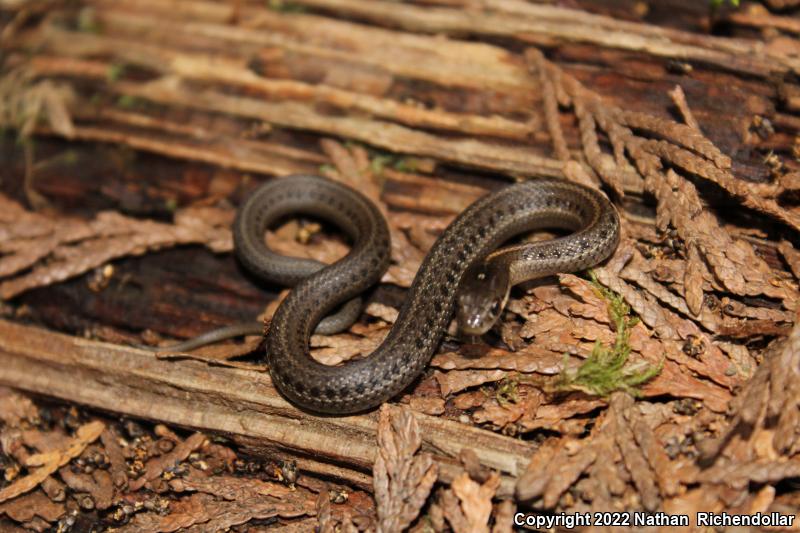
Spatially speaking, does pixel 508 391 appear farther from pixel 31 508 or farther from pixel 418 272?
pixel 31 508

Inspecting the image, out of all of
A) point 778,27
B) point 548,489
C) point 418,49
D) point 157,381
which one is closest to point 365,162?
point 418,49

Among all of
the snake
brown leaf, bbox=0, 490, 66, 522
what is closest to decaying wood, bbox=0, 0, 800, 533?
brown leaf, bbox=0, 490, 66, 522

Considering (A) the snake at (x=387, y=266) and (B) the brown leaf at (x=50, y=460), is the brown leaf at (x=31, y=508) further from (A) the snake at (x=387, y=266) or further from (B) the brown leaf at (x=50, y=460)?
(A) the snake at (x=387, y=266)

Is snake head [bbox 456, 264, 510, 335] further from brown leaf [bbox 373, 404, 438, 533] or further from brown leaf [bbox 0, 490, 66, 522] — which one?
brown leaf [bbox 0, 490, 66, 522]

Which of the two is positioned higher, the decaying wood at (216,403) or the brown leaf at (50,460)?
the decaying wood at (216,403)

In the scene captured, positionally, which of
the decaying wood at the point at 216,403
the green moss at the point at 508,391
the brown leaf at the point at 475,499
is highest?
the green moss at the point at 508,391

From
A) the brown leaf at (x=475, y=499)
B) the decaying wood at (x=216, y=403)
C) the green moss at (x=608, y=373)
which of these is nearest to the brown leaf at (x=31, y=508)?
the decaying wood at (x=216, y=403)
